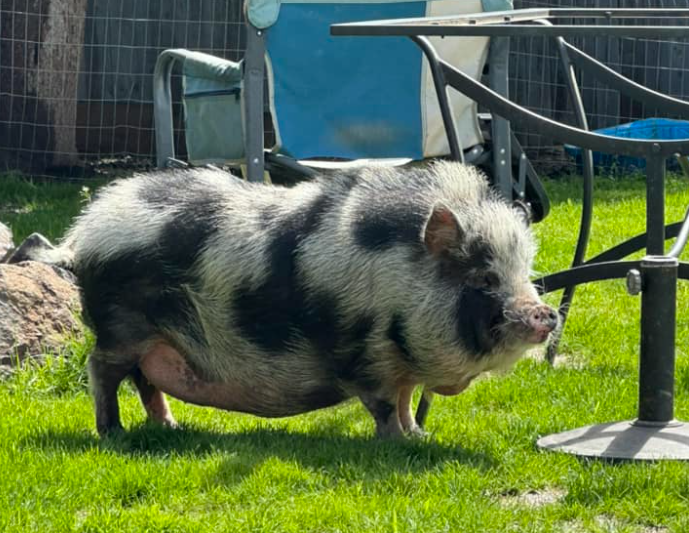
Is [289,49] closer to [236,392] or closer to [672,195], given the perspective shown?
[236,392]

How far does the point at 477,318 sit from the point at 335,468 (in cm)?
68

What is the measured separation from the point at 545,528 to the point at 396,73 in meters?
3.37

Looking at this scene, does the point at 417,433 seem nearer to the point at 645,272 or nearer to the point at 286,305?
the point at 286,305

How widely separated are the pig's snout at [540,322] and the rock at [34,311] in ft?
7.09

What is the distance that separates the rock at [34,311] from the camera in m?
5.50

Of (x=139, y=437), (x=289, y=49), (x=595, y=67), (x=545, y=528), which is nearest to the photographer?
(x=545, y=528)

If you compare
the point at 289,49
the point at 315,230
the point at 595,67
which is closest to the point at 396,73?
the point at 289,49

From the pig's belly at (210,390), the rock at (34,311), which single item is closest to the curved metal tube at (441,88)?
the pig's belly at (210,390)

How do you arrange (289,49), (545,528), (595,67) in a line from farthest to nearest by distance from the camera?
(289,49)
(595,67)
(545,528)

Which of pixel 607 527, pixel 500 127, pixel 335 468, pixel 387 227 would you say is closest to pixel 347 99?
pixel 500 127

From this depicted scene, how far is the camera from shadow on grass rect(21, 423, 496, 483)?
165 inches

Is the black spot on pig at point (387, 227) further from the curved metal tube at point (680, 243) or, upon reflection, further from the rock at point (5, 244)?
the rock at point (5, 244)

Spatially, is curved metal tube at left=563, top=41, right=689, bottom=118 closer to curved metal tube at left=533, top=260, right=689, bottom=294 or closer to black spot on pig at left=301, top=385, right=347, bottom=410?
curved metal tube at left=533, top=260, right=689, bottom=294

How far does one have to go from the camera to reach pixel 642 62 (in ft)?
40.5
